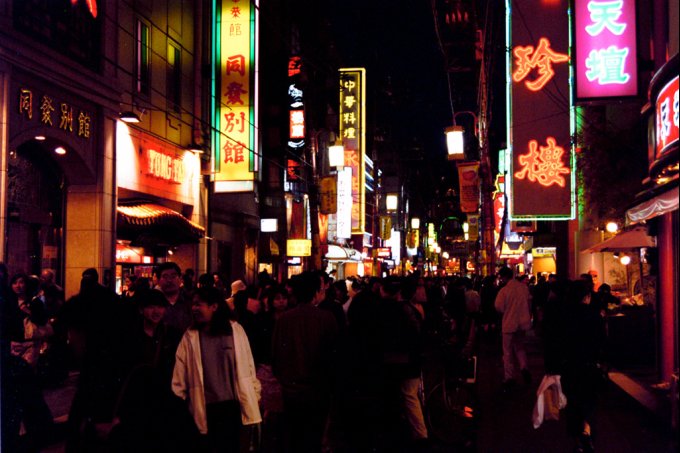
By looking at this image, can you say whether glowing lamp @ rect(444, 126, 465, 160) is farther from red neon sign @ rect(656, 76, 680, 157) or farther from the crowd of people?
red neon sign @ rect(656, 76, 680, 157)

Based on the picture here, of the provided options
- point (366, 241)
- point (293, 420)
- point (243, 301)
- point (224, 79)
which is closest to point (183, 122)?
point (224, 79)

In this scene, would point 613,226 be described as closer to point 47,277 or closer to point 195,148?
point 195,148

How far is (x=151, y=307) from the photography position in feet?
22.1

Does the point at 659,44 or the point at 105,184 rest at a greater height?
the point at 659,44

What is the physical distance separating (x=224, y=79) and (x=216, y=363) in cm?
1767

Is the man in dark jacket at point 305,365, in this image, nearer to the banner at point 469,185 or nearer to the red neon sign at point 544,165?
the red neon sign at point 544,165

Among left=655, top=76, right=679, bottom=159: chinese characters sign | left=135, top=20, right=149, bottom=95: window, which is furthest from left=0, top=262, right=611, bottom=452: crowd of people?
left=135, top=20, right=149, bottom=95: window

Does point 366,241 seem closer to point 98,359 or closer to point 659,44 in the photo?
point 659,44

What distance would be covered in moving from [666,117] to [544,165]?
518 inches

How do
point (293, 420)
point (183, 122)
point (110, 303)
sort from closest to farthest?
point (110, 303) < point (293, 420) < point (183, 122)

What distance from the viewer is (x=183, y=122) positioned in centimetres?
2114

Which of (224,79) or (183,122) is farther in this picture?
(224,79)

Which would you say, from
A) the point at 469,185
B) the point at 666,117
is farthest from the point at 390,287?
the point at 469,185

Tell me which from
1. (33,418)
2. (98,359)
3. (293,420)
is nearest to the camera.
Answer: (98,359)
